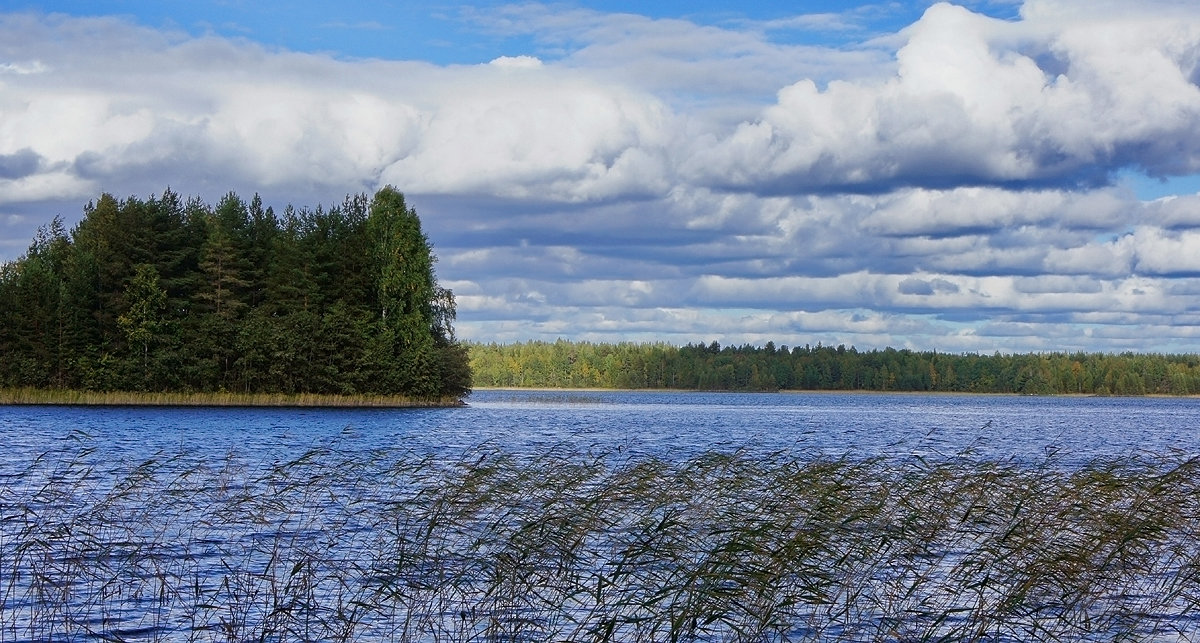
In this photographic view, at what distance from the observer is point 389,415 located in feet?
249

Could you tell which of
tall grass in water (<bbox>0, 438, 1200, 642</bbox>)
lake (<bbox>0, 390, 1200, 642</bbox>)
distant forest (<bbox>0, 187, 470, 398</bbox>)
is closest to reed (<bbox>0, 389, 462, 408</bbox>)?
distant forest (<bbox>0, 187, 470, 398</bbox>)

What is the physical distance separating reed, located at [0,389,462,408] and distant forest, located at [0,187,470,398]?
0.53m

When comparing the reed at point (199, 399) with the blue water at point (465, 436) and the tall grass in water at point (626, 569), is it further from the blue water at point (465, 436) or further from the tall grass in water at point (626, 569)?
the tall grass in water at point (626, 569)

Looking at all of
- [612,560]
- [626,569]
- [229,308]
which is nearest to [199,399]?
[229,308]

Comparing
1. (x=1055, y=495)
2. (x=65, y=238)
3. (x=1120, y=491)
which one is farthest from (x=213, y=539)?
(x=65, y=238)

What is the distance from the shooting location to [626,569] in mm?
15734

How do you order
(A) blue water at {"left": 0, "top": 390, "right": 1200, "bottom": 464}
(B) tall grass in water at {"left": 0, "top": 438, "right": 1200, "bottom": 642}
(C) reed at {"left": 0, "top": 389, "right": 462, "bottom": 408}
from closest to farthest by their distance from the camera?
(B) tall grass in water at {"left": 0, "top": 438, "right": 1200, "bottom": 642} < (A) blue water at {"left": 0, "top": 390, "right": 1200, "bottom": 464} < (C) reed at {"left": 0, "top": 389, "right": 462, "bottom": 408}

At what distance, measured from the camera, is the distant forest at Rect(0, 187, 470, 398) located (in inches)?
3132

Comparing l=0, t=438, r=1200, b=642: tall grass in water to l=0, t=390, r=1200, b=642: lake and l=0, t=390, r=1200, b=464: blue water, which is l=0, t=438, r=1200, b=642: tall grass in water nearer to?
l=0, t=390, r=1200, b=642: lake

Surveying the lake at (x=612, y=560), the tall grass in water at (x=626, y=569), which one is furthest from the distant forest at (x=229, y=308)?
the tall grass in water at (x=626, y=569)

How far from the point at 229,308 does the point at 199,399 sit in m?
6.63

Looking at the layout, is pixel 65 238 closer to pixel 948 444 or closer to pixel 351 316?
pixel 351 316

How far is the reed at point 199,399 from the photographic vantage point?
7862 centimetres

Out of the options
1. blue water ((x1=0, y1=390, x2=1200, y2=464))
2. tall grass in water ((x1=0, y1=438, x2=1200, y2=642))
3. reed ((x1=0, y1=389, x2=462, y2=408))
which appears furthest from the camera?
reed ((x1=0, y1=389, x2=462, y2=408))
